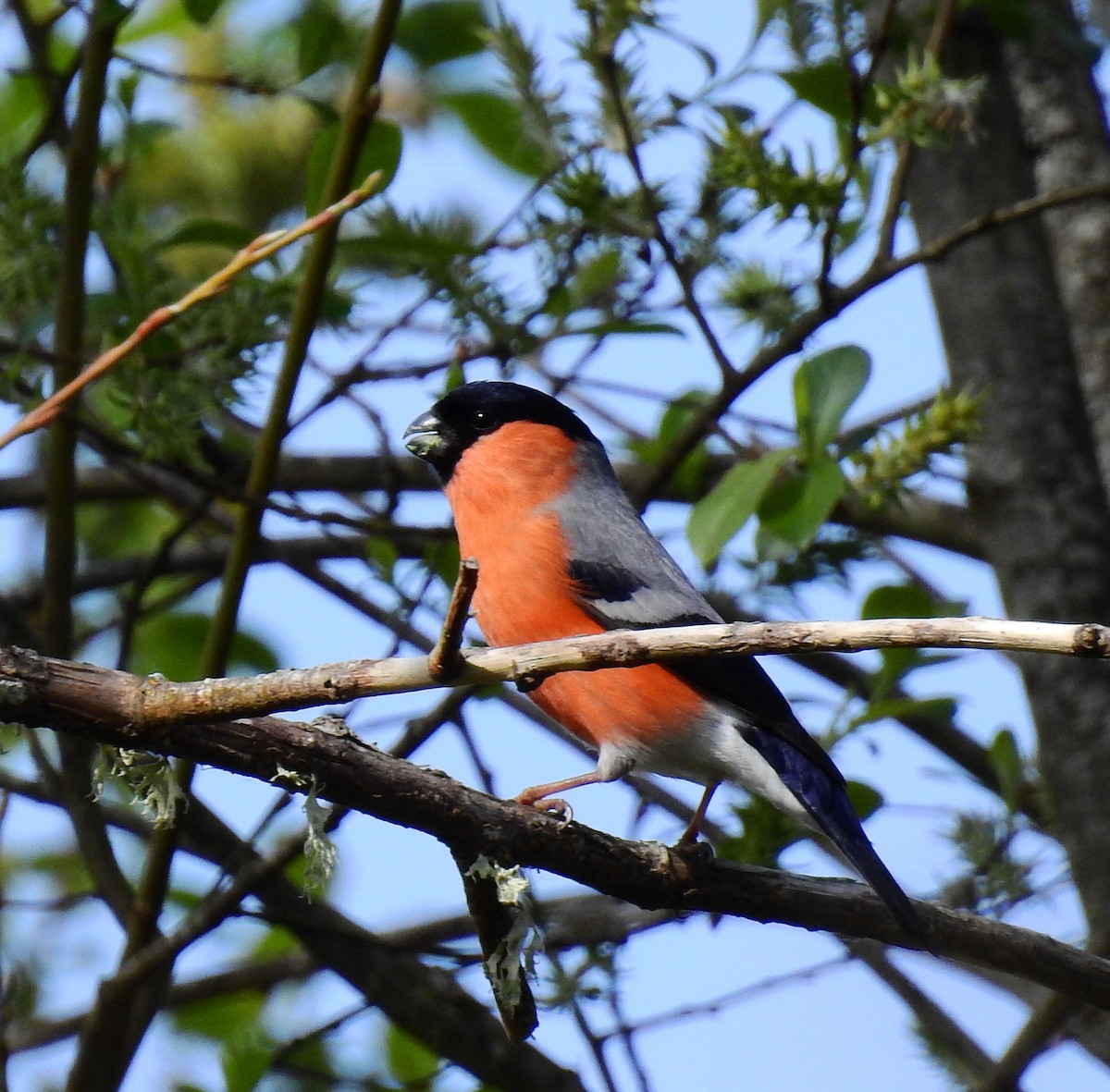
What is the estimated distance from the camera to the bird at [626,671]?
3.69 metres

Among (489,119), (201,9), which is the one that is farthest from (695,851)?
(489,119)

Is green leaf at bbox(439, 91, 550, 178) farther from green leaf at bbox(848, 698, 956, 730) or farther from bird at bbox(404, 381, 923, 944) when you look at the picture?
green leaf at bbox(848, 698, 956, 730)

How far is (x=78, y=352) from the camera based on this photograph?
3.84 m

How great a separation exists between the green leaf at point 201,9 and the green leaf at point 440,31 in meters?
0.85

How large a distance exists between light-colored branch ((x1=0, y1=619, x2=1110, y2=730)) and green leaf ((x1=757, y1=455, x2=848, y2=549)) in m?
1.31

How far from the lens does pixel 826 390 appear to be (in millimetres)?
3592

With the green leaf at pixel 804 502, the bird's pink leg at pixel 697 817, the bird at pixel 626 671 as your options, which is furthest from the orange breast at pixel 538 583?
the green leaf at pixel 804 502

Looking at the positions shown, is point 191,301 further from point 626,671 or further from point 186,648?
point 186,648

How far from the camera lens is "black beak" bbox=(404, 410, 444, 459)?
187 inches

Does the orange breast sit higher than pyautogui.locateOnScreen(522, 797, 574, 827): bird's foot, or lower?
higher

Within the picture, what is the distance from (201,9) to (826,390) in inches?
74.2

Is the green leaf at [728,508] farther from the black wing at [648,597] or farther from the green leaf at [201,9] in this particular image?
the green leaf at [201,9]

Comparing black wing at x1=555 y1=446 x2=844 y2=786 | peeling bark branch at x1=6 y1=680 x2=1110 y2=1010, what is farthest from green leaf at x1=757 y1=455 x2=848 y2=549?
peeling bark branch at x1=6 y1=680 x2=1110 y2=1010

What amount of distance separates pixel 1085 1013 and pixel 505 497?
2.13 meters
